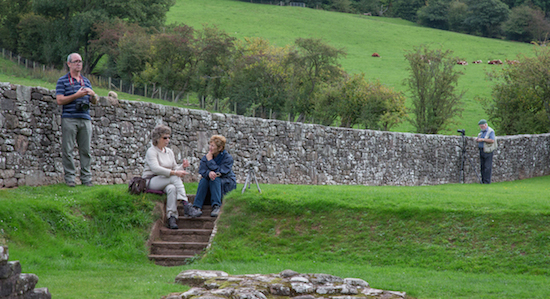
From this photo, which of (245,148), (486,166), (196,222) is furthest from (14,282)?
(486,166)

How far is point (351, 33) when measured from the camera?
7738 centimetres

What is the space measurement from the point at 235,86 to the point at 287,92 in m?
4.06

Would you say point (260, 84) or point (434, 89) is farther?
point (260, 84)

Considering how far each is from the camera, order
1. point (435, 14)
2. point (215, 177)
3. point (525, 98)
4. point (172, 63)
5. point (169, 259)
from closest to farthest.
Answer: point (169, 259) < point (215, 177) < point (525, 98) < point (172, 63) < point (435, 14)

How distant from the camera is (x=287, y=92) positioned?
32844mm

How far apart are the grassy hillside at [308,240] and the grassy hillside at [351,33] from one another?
1742 inches

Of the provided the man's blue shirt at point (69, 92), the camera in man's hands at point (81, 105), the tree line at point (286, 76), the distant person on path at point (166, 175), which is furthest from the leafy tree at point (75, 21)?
the distant person on path at point (166, 175)

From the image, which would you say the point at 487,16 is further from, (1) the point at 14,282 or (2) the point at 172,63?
(1) the point at 14,282

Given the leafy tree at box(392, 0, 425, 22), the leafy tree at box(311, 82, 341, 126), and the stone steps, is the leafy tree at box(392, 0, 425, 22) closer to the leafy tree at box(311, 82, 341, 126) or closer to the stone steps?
the leafy tree at box(311, 82, 341, 126)

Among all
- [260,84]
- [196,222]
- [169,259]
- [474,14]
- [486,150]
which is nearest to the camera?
[169,259]

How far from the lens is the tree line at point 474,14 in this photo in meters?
81.0

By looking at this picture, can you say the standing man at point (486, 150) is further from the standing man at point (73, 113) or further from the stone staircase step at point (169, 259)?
the standing man at point (73, 113)

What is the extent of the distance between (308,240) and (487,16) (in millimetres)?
88514

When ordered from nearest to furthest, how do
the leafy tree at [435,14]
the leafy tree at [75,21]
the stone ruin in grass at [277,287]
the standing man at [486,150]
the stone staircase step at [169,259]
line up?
1. the stone ruin in grass at [277,287]
2. the stone staircase step at [169,259]
3. the standing man at [486,150]
4. the leafy tree at [75,21]
5. the leafy tree at [435,14]
